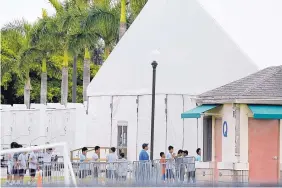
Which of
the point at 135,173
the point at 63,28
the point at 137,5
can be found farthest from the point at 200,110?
the point at 63,28

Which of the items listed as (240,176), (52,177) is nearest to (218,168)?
(240,176)

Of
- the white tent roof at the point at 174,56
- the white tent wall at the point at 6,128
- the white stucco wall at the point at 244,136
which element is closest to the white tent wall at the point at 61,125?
the white tent wall at the point at 6,128

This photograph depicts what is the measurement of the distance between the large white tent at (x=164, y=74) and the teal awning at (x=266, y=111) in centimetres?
1316

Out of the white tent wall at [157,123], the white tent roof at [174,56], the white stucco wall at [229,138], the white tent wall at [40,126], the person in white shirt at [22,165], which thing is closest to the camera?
the person in white shirt at [22,165]

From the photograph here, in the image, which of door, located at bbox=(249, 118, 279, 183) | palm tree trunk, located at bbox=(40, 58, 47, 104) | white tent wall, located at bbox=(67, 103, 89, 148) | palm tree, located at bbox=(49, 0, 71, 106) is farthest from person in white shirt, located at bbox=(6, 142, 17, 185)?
palm tree trunk, located at bbox=(40, 58, 47, 104)

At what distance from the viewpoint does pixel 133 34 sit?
43625 millimetres

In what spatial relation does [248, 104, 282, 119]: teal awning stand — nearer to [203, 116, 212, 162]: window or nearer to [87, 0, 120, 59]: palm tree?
[203, 116, 212, 162]: window

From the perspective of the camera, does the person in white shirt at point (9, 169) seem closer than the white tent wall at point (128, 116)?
Yes

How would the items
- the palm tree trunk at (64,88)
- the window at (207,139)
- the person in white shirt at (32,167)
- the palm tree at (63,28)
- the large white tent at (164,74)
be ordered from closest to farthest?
the person in white shirt at (32,167) → the window at (207,139) → the large white tent at (164,74) → the palm tree at (63,28) → the palm tree trunk at (64,88)

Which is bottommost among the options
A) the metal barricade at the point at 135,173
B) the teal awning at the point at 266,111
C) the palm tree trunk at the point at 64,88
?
the metal barricade at the point at 135,173

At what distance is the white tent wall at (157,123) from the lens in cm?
4006

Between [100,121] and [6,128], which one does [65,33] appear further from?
[100,121]

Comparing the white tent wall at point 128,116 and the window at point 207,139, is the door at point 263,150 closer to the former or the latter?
the window at point 207,139

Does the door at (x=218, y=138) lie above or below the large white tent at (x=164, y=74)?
below
